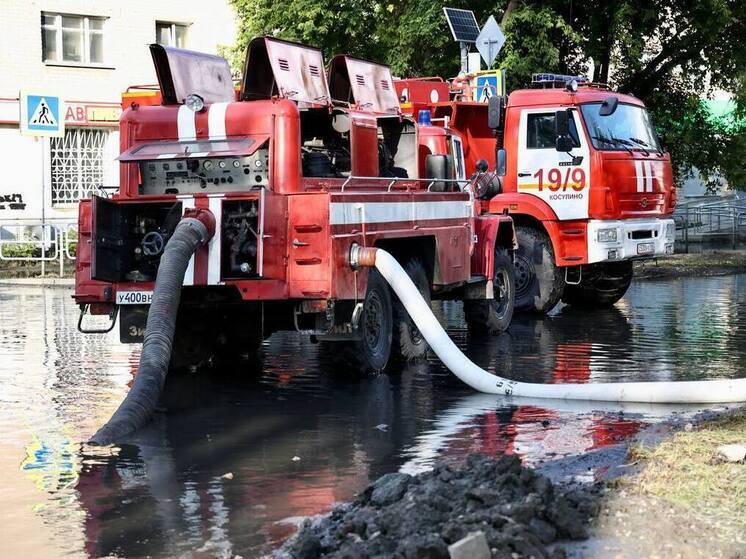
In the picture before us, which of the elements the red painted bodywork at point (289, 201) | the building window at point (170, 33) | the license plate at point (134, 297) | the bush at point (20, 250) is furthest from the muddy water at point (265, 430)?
the building window at point (170, 33)

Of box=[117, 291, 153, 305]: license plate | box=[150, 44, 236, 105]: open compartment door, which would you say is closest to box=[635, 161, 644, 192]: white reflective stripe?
box=[150, 44, 236, 105]: open compartment door

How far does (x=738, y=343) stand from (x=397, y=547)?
9.31 meters

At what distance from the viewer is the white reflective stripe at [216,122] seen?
11227mm

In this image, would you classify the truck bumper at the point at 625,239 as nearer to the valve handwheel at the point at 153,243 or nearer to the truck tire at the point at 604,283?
the truck tire at the point at 604,283

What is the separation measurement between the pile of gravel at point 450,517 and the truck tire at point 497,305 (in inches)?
→ 336

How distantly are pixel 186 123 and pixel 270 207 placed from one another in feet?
4.98

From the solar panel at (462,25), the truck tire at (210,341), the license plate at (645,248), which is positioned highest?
the solar panel at (462,25)

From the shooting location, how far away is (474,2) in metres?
27.6

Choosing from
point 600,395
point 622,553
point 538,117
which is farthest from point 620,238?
point 622,553

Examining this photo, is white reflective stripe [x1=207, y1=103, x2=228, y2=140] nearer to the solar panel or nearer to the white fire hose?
the white fire hose

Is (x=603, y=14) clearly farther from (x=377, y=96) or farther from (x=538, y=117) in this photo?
(x=377, y=96)

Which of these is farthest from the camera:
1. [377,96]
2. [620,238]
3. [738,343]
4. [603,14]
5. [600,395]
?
[603,14]

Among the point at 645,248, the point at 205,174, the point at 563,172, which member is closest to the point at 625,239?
the point at 645,248

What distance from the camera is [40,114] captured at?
22.9m
